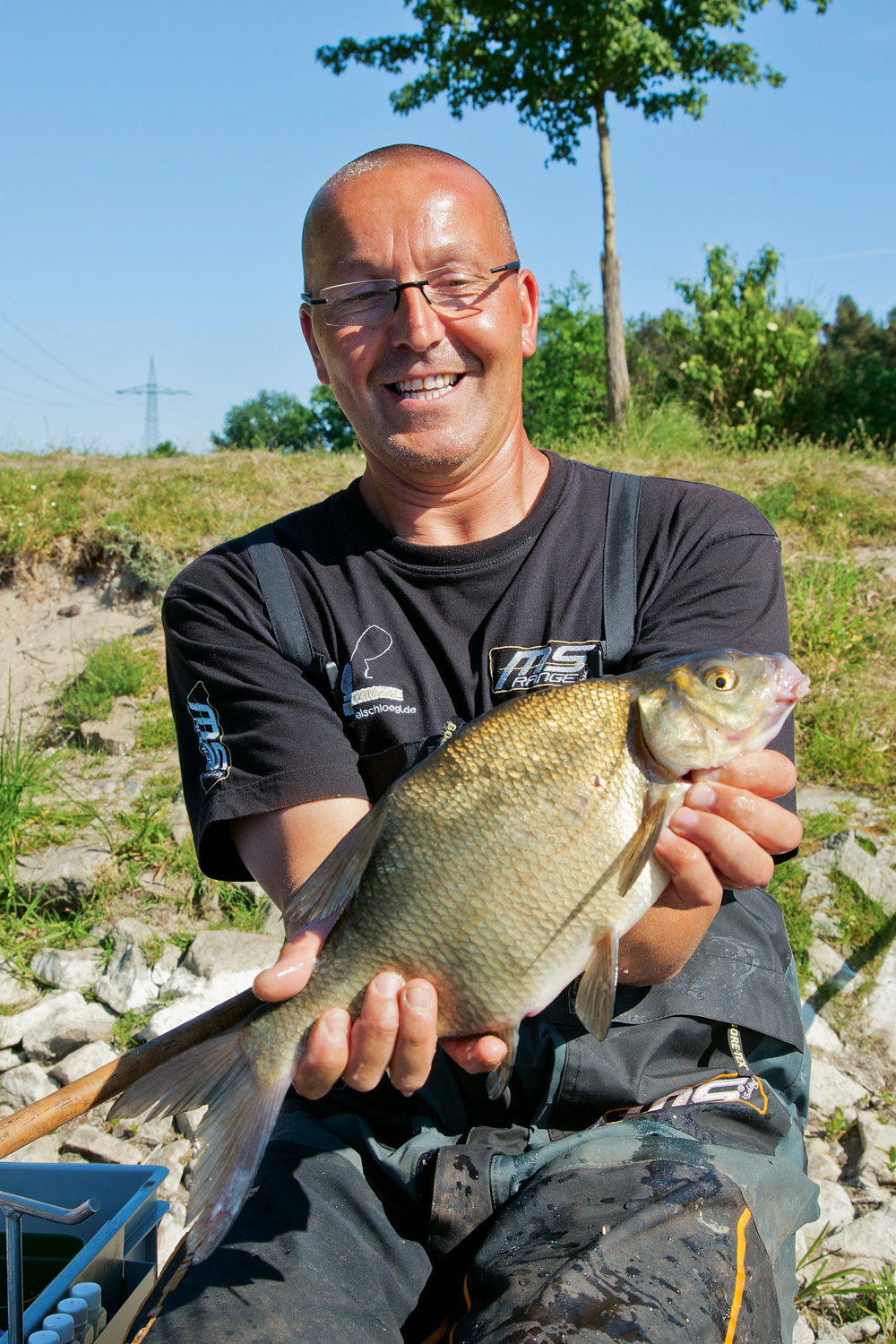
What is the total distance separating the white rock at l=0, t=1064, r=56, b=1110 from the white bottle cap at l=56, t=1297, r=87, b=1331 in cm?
165

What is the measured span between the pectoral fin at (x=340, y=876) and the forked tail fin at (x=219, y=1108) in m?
0.23

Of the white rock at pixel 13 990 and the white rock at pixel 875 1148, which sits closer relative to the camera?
the white rock at pixel 875 1148

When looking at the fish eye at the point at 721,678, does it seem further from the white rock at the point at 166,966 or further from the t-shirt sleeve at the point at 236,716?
the white rock at the point at 166,966

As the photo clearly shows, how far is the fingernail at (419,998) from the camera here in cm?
160

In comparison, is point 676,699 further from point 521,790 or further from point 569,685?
point 521,790

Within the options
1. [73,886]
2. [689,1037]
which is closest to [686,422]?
[73,886]

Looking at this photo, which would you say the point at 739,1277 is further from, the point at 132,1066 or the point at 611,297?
the point at 611,297

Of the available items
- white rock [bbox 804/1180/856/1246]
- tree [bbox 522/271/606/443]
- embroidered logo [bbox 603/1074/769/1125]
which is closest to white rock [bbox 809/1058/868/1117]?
white rock [bbox 804/1180/856/1246]

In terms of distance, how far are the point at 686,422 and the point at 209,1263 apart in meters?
9.52

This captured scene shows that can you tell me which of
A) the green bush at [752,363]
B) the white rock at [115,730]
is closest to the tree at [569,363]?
the green bush at [752,363]

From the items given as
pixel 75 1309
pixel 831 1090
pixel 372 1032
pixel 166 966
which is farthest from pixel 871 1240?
pixel 166 966

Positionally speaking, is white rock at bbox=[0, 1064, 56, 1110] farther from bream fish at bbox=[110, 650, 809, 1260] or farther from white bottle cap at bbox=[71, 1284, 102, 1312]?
bream fish at bbox=[110, 650, 809, 1260]

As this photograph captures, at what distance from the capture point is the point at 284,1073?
Answer: 64.5 inches

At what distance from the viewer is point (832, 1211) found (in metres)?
2.67
